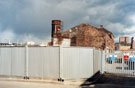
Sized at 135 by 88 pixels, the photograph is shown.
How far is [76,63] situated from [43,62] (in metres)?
2.37

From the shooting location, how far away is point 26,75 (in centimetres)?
1180

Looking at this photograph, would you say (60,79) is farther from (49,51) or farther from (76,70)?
(49,51)

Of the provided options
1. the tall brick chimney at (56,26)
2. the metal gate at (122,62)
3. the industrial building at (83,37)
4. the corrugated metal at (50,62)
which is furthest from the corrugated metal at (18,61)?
the tall brick chimney at (56,26)

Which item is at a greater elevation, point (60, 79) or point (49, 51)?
point (49, 51)

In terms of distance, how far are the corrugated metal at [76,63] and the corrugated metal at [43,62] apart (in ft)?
2.10

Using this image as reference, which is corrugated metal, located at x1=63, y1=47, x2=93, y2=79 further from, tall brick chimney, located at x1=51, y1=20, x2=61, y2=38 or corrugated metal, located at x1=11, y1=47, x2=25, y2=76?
tall brick chimney, located at x1=51, y1=20, x2=61, y2=38

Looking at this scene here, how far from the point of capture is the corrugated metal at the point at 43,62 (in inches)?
448

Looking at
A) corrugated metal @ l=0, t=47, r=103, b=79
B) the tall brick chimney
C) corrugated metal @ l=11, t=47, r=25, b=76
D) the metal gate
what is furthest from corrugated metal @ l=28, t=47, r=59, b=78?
the tall brick chimney

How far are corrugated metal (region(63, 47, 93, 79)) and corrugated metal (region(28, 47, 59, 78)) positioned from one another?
2.10 feet

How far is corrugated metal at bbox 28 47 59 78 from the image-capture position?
37.3 ft

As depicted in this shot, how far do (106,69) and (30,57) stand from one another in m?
7.41

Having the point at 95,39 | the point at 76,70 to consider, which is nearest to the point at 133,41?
the point at 95,39

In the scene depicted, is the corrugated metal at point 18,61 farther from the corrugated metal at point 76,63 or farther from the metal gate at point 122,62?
the metal gate at point 122,62

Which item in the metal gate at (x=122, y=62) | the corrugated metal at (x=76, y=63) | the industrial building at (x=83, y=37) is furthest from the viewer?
the industrial building at (x=83, y=37)
